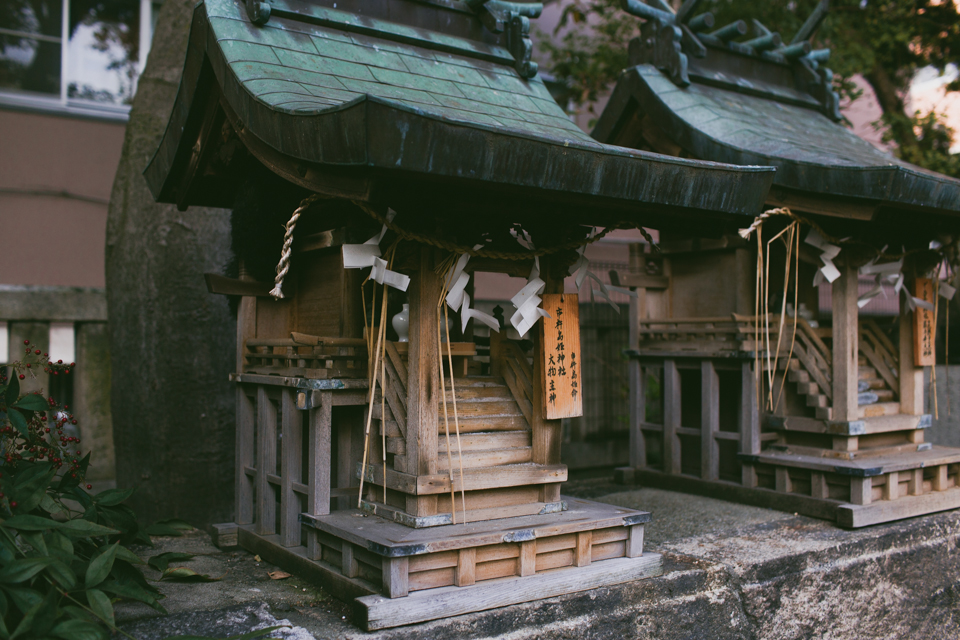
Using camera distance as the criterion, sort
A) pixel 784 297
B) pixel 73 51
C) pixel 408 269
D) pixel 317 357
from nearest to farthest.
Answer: pixel 408 269, pixel 317 357, pixel 784 297, pixel 73 51

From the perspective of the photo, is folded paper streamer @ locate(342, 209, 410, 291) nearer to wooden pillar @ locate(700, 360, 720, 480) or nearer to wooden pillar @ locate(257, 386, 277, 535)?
wooden pillar @ locate(257, 386, 277, 535)

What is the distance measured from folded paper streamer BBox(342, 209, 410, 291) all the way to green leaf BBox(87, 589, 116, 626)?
5.38 feet

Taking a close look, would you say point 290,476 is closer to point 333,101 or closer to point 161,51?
point 333,101

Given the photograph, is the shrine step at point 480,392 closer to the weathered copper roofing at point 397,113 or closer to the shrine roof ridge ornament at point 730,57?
the weathered copper roofing at point 397,113

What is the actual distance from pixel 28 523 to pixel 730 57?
20.5ft

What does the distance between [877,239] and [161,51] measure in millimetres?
6141

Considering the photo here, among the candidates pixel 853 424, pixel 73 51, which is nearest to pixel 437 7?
pixel 853 424

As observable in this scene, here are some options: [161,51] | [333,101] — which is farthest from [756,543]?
[161,51]

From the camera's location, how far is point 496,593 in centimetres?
331

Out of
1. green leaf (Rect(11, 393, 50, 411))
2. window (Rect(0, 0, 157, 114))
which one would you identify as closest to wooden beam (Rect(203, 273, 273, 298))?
green leaf (Rect(11, 393, 50, 411))

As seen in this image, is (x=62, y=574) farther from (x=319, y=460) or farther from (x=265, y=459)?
(x=265, y=459)

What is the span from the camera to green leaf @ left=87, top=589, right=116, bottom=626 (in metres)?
2.67

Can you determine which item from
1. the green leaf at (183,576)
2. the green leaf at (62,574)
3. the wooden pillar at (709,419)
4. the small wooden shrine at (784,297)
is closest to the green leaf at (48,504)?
the green leaf at (62,574)

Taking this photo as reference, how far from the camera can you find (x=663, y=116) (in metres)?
5.69
